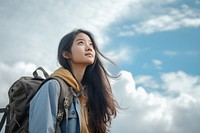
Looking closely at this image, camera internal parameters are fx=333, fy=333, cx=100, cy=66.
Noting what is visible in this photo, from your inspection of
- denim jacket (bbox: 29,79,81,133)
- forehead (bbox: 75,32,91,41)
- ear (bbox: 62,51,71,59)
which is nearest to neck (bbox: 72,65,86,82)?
ear (bbox: 62,51,71,59)

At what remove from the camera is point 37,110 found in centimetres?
449

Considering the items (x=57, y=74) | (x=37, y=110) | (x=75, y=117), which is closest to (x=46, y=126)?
(x=37, y=110)

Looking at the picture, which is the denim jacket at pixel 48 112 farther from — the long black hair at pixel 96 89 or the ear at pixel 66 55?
the ear at pixel 66 55

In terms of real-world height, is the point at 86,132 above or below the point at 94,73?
below

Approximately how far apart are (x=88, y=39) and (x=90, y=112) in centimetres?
128

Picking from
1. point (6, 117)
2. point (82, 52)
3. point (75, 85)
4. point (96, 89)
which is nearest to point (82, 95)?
point (75, 85)

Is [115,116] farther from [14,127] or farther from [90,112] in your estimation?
[14,127]

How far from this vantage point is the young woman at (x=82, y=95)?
4.50 m

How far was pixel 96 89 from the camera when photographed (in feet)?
19.5

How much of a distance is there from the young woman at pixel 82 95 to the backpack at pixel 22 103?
120mm

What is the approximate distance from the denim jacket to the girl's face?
→ 2.71 feet

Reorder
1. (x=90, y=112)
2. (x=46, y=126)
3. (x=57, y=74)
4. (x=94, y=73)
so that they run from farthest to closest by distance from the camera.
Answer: (x=94, y=73) < (x=90, y=112) < (x=57, y=74) < (x=46, y=126)

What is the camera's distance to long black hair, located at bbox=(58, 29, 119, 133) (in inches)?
222

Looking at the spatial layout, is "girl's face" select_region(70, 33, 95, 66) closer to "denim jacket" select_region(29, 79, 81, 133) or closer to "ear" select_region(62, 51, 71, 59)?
"ear" select_region(62, 51, 71, 59)
